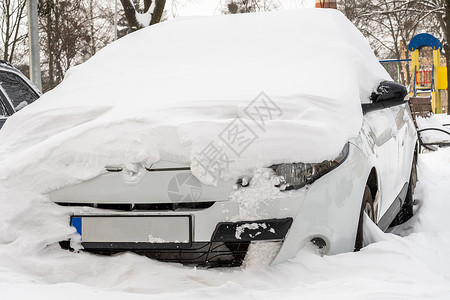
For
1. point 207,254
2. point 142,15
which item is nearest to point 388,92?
point 207,254

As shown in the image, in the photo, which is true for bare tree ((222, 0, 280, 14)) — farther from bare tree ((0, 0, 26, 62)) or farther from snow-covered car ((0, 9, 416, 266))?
snow-covered car ((0, 9, 416, 266))

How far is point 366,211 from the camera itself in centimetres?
319

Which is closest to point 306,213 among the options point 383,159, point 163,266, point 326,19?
point 163,266

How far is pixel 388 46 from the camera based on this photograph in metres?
40.3

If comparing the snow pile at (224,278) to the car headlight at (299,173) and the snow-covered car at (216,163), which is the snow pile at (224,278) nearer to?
the snow-covered car at (216,163)

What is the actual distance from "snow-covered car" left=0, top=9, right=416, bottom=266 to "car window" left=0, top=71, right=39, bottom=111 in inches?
95.5

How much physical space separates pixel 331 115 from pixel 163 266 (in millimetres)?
1135

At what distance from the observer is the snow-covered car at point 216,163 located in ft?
8.81

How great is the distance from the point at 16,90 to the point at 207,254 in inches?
160

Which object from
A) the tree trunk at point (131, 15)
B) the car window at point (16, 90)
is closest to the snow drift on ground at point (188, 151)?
the car window at point (16, 90)

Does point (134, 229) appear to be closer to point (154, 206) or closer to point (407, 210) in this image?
point (154, 206)

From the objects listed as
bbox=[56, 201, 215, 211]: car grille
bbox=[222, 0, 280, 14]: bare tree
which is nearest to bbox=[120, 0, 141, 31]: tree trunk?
bbox=[56, 201, 215, 211]: car grille

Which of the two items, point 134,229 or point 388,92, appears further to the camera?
point 388,92

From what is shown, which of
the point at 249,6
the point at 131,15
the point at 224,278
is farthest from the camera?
the point at 249,6
